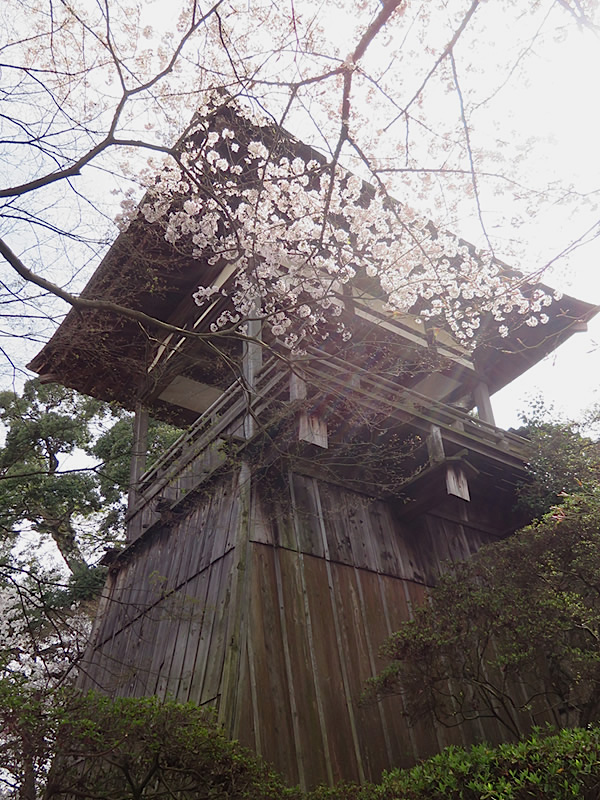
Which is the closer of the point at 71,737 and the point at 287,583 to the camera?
the point at 71,737

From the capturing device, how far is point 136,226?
24.9 ft

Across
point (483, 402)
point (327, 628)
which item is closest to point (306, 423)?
point (327, 628)

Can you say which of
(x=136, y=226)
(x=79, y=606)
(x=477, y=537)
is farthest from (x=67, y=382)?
(x=477, y=537)

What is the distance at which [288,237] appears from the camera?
746cm

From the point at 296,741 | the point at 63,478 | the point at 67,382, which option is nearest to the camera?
the point at 296,741

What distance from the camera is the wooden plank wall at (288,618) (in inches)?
213

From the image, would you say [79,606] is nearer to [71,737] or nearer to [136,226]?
[136,226]

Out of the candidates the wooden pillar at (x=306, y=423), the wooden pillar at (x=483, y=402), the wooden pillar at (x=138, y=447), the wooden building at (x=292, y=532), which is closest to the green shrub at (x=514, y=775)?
the wooden building at (x=292, y=532)

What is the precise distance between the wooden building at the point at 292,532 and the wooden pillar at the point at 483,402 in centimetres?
195

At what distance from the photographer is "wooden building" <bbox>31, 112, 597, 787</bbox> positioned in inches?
221

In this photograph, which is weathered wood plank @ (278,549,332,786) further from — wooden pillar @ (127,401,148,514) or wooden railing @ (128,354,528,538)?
wooden pillar @ (127,401,148,514)

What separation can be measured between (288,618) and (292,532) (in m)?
0.96

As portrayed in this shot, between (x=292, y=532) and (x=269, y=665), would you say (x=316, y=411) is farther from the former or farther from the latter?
(x=269, y=665)

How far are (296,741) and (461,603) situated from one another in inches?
76.4
